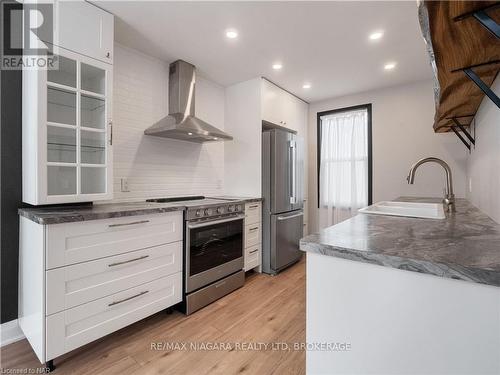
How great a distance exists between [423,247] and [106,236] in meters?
1.74

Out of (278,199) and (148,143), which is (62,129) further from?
(278,199)

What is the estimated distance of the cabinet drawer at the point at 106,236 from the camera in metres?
1.41

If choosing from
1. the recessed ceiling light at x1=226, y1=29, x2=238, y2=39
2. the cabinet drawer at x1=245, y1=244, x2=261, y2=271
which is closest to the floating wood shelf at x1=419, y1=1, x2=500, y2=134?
the recessed ceiling light at x1=226, y1=29, x2=238, y2=39

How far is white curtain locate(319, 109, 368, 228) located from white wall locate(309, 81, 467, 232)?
0.54 feet

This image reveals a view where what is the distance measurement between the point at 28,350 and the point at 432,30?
2.77 meters

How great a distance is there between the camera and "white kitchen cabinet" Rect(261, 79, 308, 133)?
3164 mm

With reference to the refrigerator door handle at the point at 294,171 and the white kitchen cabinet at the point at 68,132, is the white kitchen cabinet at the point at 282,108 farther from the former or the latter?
the white kitchen cabinet at the point at 68,132

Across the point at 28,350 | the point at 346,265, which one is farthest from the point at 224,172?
the point at 346,265

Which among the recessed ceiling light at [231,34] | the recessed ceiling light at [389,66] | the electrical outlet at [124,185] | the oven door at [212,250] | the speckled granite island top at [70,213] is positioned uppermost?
the recessed ceiling light at [389,66]

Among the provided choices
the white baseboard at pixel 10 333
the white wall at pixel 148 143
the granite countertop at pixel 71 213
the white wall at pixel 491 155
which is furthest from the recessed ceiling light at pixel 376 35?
the white baseboard at pixel 10 333

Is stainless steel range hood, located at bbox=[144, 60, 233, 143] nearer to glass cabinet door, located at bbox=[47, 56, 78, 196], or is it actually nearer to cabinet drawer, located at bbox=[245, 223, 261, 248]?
glass cabinet door, located at bbox=[47, 56, 78, 196]

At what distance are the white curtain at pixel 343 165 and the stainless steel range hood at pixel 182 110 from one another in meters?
2.02

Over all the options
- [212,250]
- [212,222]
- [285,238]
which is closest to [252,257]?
[285,238]

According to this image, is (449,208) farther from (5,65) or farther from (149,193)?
(5,65)
